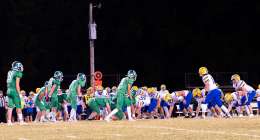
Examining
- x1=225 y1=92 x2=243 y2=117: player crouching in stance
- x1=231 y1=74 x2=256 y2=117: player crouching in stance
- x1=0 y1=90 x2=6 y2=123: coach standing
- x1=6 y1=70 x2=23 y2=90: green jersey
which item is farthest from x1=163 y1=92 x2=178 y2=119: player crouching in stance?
x1=6 y1=70 x2=23 y2=90: green jersey

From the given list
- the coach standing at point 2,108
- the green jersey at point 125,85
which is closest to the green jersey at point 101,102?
the green jersey at point 125,85

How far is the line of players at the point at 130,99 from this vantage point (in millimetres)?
25900

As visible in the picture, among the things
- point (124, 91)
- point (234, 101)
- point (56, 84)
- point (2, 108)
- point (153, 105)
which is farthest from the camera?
point (2, 108)

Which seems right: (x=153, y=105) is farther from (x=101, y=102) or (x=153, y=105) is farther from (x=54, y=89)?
(x=54, y=89)

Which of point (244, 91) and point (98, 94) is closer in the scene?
point (244, 91)

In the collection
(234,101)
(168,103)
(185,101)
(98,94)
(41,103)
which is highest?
(98,94)

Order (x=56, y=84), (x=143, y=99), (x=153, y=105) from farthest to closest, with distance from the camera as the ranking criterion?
(x=143, y=99), (x=153, y=105), (x=56, y=84)

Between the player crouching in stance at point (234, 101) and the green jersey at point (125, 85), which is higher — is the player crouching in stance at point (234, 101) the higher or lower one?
the lower one

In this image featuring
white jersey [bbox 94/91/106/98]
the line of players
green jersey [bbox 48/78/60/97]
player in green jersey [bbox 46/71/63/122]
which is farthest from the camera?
white jersey [bbox 94/91/106/98]

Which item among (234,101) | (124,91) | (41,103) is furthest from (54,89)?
(234,101)

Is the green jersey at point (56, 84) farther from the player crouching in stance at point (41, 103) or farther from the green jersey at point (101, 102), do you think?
the green jersey at point (101, 102)

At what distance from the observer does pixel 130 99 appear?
30.1 m

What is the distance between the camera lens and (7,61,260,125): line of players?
25.9 m

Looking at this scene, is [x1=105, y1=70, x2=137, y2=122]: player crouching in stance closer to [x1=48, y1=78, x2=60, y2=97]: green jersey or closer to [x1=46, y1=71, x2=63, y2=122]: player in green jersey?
[x1=46, y1=71, x2=63, y2=122]: player in green jersey
